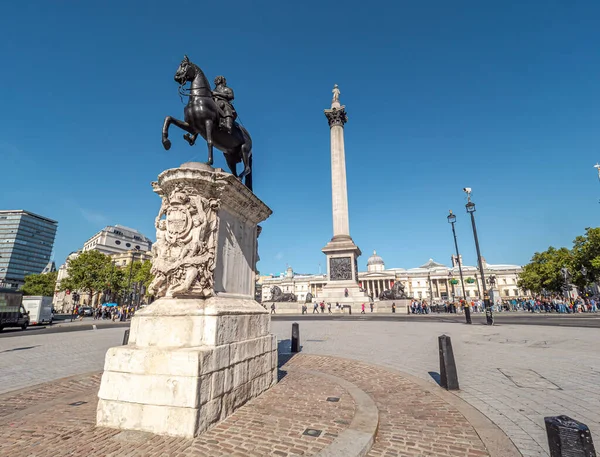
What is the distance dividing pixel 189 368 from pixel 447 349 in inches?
181

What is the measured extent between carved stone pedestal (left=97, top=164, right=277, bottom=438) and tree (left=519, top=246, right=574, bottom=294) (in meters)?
61.3

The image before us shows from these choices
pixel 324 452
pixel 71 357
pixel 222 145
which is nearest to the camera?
pixel 324 452

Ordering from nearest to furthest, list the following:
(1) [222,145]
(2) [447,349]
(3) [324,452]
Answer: (3) [324,452] → (2) [447,349] → (1) [222,145]

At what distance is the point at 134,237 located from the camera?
106750 mm

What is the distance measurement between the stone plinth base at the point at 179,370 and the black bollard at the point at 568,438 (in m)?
3.21

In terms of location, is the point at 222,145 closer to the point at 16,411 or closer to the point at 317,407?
the point at 317,407

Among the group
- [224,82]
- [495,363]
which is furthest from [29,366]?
[495,363]

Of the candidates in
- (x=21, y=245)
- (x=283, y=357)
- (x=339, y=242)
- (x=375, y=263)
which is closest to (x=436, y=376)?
(x=283, y=357)

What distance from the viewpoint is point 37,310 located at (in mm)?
29938

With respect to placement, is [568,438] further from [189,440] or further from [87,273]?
[87,273]

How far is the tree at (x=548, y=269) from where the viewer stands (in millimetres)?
50719

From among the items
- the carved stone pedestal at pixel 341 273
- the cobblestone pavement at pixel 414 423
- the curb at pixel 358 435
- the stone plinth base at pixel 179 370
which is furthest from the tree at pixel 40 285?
the curb at pixel 358 435

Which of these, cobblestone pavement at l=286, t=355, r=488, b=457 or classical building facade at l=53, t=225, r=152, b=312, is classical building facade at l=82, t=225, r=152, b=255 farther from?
cobblestone pavement at l=286, t=355, r=488, b=457

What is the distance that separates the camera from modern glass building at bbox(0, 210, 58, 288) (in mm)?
111375
